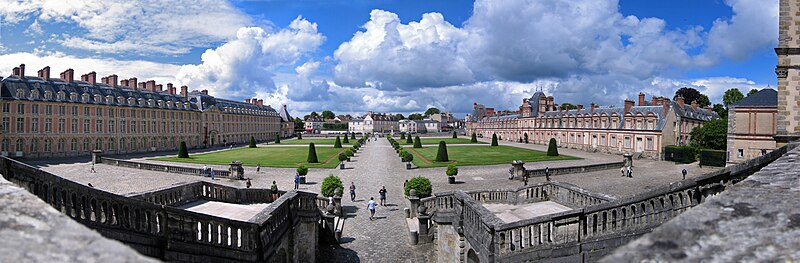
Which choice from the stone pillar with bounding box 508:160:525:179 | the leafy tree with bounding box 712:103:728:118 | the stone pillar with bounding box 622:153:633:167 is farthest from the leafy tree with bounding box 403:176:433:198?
the leafy tree with bounding box 712:103:728:118

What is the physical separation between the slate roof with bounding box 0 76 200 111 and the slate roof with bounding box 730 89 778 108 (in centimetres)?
6358

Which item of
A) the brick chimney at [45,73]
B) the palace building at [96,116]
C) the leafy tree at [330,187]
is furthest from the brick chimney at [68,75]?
the leafy tree at [330,187]

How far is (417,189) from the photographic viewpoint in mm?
17828

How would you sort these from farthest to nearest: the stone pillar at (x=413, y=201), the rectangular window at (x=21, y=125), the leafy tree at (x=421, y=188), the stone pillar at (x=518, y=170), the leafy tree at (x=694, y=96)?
the leafy tree at (x=694, y=96), the rectangular window at (x=21, y=125), the stone pillar at (x=518, y=170), the leafy tree at (x=421, y=188), the stone pillar at (x=413, y=201)

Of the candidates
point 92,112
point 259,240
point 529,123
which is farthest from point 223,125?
point 259,240

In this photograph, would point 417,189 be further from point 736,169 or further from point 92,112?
point 92,112

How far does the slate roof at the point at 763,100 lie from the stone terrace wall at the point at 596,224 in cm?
3092

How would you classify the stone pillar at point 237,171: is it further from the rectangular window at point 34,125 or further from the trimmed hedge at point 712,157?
the trimmed hedge at point 712,157

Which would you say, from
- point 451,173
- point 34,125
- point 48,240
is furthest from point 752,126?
point 34,125

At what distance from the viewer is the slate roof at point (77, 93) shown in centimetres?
4444

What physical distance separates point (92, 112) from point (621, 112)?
62742mm

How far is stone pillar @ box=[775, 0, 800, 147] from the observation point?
12.1 metres

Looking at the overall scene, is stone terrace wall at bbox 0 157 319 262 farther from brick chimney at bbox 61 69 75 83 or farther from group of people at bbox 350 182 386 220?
brick chimney at bbox 61 69 75 83

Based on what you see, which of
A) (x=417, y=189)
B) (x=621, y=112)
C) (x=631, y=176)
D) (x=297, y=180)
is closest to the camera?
(x=417, y=189)
